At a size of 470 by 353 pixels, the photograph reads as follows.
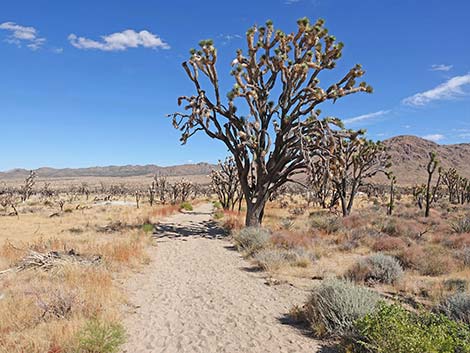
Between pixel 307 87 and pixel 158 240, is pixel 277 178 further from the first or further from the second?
pixel 158 240

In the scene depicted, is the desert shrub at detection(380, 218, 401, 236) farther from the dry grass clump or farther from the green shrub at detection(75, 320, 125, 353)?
the green shrub at detection(75, 320, 125, 353)

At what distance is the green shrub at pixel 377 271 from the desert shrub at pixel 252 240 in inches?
157

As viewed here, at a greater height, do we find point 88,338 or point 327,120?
point 327,120

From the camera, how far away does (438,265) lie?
9.80m

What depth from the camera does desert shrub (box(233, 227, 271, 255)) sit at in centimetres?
1277

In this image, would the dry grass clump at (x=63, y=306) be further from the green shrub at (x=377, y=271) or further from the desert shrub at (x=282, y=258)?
the green shrub at (x=377, y=271)

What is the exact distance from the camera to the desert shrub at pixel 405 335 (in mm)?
3943

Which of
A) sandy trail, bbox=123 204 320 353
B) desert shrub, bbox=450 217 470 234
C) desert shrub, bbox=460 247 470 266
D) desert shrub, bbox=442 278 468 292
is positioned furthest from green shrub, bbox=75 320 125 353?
desert shrub, bbox=450 217 470 234

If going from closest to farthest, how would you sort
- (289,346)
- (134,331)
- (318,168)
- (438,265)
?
1. (289,346)
2. (134,331)
3. (438,265)
4. (318,168)

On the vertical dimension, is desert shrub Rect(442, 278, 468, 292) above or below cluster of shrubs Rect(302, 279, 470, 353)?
below

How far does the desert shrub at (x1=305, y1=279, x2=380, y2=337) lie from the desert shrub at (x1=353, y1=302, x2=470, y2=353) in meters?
0.57

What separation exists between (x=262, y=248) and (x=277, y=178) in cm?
506

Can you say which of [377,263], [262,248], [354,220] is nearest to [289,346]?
[377,263]

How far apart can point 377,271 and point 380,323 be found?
474 centimetres
